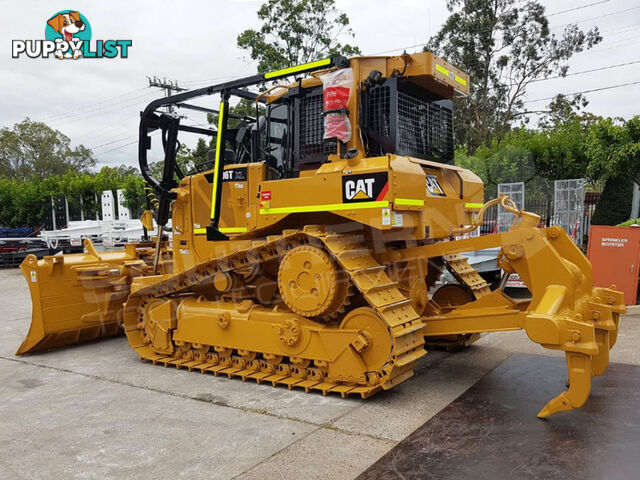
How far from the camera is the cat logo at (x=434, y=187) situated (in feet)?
17.9

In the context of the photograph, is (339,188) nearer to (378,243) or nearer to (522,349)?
(378,243)

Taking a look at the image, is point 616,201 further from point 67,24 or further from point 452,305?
point 67,24

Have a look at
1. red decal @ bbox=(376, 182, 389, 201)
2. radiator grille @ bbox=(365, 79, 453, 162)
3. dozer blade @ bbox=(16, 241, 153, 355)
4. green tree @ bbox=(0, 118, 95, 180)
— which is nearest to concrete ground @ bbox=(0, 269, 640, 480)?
dozer blade @ bbox=(16, 241, 153, 355)

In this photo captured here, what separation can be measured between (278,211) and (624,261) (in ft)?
22.8

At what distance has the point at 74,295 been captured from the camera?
7.38m

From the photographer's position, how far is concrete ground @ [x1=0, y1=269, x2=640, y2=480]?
377 cm

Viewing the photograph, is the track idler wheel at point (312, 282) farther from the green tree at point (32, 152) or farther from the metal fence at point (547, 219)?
the green tree at point (32, 152)

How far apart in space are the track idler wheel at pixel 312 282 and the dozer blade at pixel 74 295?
337 cm

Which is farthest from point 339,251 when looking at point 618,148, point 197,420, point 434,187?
point 618,148

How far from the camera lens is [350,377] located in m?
5.01

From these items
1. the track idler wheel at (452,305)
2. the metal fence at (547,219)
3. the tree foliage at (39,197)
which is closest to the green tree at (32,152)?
the tree foliage at (39,197)

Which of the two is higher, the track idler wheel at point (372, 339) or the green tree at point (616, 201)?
the green tree at point (616, 201)

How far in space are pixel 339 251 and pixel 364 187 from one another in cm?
65

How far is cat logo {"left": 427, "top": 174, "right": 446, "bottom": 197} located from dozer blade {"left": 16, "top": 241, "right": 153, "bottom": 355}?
4.51m
